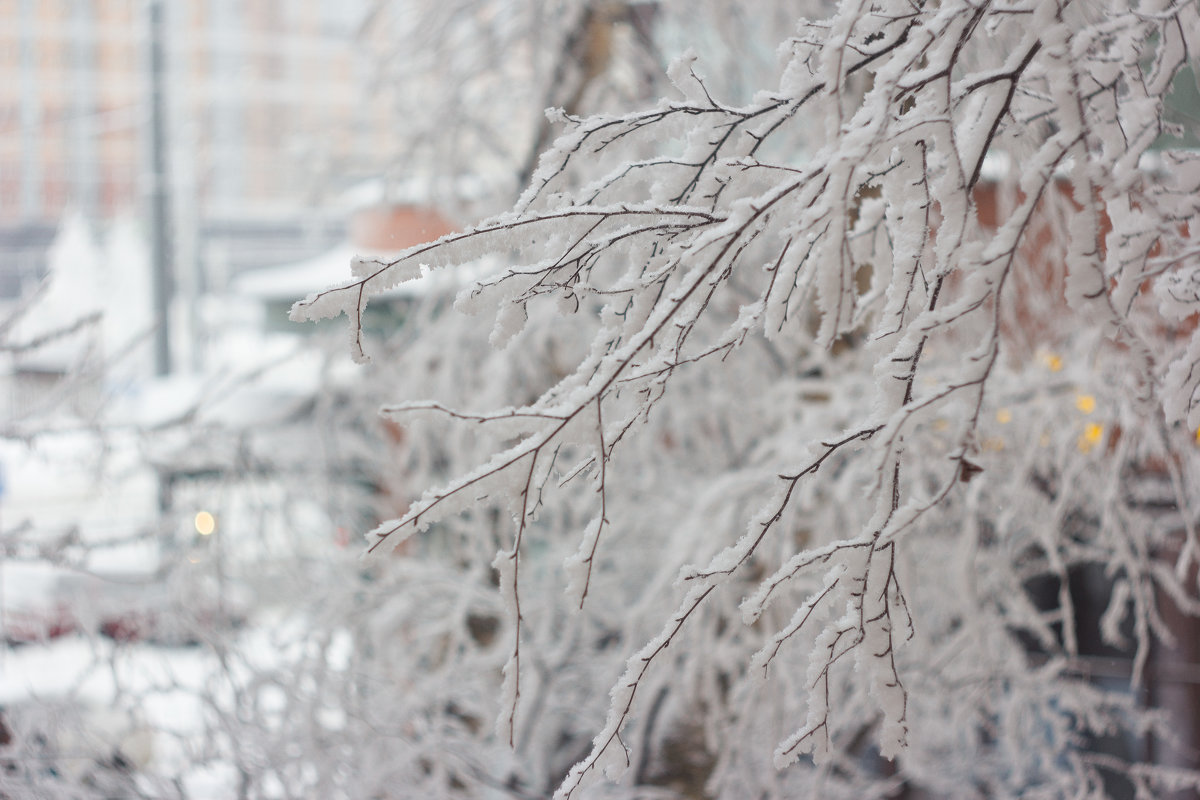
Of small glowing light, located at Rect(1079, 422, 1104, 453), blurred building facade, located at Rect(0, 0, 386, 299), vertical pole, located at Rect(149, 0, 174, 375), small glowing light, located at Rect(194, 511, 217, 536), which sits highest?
blurred building facade, located at Rect(0, 0, 386, 299)

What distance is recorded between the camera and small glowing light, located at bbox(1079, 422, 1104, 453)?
13.7ft

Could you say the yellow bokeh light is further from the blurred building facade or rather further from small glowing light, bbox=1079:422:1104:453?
the blurred building facade

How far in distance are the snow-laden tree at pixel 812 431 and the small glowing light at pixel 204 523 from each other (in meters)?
0.76

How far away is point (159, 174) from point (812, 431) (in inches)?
326

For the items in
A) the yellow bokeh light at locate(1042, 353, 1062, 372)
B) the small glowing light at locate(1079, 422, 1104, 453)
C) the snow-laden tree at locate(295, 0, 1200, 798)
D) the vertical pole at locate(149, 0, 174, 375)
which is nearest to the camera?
the snow-laden tree at locate(295, 0, 1200, 798)

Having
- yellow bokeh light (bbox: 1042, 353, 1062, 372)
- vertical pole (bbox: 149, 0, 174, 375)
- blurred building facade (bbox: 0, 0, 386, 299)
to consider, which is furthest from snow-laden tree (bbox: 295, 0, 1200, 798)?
blurred building facade (bbox: 0, 0, 386, 299)

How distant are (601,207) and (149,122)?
402 inches

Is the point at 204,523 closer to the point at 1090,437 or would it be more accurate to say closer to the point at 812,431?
the point at 812,431

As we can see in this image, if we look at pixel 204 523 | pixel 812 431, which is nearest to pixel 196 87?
pixel 204 523

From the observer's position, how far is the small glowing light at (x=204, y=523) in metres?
4.85

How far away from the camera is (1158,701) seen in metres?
7.99

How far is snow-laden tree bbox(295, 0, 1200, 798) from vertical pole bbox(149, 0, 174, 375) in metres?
5.53

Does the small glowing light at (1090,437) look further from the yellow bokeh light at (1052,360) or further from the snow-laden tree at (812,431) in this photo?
the yellow bokeh light at (1052,360)

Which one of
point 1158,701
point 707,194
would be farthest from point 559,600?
point 1158,701
